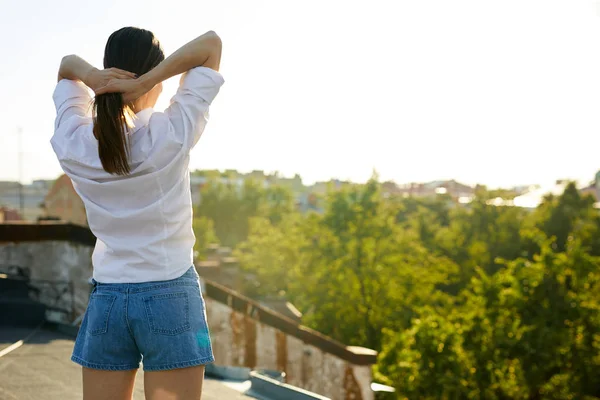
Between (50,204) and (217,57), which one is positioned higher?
(217,57)

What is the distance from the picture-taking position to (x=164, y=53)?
5.71 feet

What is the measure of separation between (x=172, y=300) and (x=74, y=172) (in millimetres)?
384

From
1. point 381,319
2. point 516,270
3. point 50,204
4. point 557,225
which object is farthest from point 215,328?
point 50,204

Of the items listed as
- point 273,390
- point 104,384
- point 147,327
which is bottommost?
point 273,390

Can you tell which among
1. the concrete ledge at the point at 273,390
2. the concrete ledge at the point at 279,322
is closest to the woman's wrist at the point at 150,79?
the concrete ledge at the point at 273,390

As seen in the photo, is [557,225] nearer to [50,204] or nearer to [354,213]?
[354,213]

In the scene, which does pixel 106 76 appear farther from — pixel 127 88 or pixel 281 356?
pixel 281 356

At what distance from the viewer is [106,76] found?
5.41 ft

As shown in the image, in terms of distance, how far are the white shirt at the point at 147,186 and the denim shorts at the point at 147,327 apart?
3 cm

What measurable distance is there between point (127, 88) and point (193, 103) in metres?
0.15

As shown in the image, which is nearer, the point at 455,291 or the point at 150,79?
the point at 150,79

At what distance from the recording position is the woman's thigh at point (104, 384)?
1.67 m

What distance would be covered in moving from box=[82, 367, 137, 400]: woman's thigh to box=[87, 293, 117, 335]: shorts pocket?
Answer: 10 cm

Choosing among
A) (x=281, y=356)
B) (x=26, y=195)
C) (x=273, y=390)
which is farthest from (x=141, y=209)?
(x=26, y=195)
